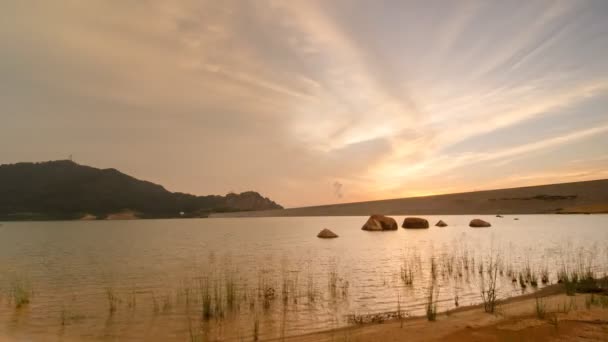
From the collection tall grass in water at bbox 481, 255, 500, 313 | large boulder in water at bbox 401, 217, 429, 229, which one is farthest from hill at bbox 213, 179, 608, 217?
tall grass in water at bbox 481, 255, 500, 313

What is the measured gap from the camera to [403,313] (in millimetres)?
11422

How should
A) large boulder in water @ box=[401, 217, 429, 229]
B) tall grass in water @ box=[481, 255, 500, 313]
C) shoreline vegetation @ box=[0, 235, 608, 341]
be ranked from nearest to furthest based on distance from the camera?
shoreline vegetation @ box=[0, 235, 608, 341]
tall grass in water @ box=[481, 255, 500, 313]
large boulder in water @ box=[401, 217, 429, 229]

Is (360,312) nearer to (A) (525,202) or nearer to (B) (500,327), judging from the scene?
(B) (500,327)

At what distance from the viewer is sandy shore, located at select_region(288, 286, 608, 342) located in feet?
25.0

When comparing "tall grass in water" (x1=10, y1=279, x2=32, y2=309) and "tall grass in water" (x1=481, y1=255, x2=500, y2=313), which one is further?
"tall grass in water" (x1=10, y1=279, x2=32, y2=309)

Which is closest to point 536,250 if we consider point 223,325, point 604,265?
point 604,265

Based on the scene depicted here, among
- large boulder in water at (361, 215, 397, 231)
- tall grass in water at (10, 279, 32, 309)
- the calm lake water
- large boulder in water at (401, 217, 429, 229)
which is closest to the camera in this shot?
the calm lake water

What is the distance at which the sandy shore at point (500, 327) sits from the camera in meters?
7.61

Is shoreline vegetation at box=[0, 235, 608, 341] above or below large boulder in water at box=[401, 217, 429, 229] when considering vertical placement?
below

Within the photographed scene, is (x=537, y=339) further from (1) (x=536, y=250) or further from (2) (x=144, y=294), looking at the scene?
(1) (x=536, y=250)

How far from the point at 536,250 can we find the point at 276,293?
66.6 feet

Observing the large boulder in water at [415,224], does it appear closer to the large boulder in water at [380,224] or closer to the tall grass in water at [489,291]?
the large boulder in water at [380,224]

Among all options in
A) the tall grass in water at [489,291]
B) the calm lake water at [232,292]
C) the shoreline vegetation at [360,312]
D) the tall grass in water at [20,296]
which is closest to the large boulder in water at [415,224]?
the calm lake water at [232,292]

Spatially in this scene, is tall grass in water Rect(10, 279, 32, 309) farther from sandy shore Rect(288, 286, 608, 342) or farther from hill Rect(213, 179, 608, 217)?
hill Rect(213, 179, 608, 217)
